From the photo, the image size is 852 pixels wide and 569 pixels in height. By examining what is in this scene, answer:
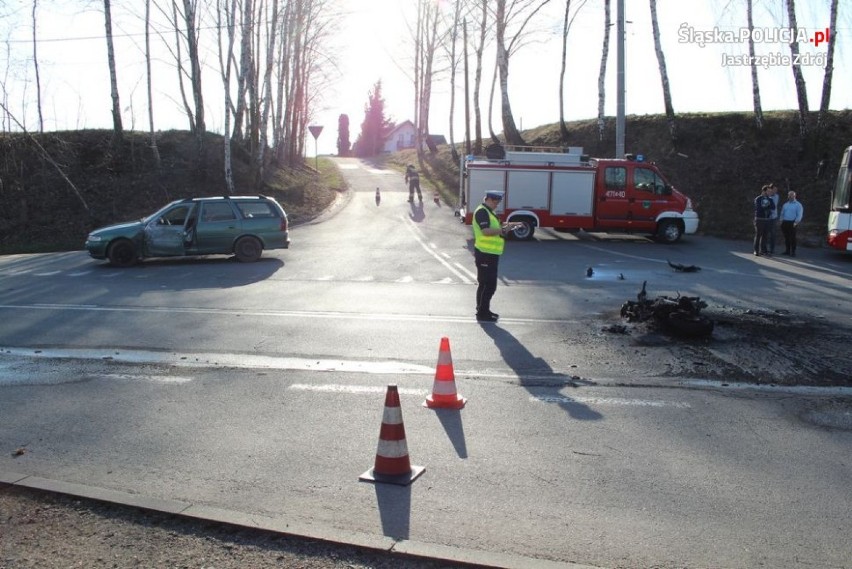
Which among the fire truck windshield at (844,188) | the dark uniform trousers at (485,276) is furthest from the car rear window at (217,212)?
the fire truck windshield at (844,188)

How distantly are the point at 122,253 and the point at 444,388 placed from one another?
12847 mm

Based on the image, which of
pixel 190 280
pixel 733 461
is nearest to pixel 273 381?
pixel 733 461

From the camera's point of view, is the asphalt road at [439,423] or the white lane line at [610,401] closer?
the asphalt road at [439,423]

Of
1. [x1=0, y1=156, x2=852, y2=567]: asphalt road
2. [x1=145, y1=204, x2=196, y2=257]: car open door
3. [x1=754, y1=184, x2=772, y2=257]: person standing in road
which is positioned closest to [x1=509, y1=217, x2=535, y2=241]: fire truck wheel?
[x1=754, y1=184, x2=772, y2=257]: person standing in road

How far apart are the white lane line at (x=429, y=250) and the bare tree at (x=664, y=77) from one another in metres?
12.7

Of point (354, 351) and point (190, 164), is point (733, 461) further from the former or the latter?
point (190, 164)

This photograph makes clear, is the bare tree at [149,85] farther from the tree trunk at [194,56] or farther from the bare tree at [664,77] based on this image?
the bare tree at [664,77]

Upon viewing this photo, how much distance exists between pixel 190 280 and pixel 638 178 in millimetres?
13482

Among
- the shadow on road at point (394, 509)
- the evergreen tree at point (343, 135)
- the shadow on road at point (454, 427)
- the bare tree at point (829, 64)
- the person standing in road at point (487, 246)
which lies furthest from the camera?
the evergreen tree at point (343, 135)

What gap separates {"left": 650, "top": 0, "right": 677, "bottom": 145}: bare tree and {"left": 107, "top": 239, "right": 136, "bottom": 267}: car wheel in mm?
22735

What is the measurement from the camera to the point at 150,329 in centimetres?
1009

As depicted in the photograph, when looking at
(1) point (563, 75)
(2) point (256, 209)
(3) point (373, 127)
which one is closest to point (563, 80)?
(1) point (563, 75)

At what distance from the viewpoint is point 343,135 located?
11044 cm

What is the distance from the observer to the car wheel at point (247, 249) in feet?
57.8
